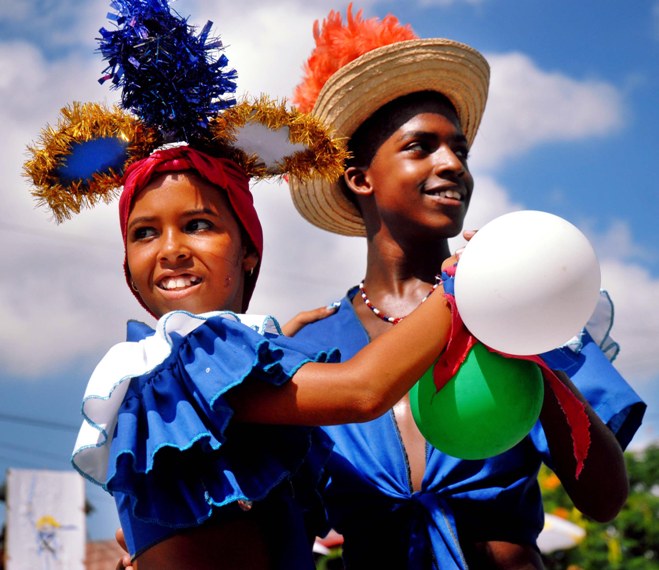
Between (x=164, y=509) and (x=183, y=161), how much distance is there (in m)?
0.89

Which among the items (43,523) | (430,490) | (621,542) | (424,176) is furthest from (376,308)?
(43,523)

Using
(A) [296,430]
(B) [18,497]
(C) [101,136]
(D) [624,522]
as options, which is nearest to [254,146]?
(C) [101,136]

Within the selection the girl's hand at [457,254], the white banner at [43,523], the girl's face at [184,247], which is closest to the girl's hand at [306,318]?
the girl's face at [184,247]

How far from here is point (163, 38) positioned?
235 cm

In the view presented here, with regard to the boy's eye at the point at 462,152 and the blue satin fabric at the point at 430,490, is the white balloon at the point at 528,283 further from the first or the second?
the boy's eye at the point at 462,152

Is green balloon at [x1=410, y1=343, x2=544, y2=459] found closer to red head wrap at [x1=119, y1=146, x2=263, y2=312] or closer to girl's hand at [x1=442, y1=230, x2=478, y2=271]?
girl's hand at [x1=442, y1=230, x2=478, y2=271]

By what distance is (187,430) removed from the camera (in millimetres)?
1934

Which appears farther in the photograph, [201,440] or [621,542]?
[621,542]

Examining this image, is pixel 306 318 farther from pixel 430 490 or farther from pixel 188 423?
pixel 188 423

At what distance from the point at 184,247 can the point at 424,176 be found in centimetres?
97

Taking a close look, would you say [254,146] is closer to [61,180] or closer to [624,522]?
[61,180]

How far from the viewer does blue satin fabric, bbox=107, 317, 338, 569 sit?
1.94m

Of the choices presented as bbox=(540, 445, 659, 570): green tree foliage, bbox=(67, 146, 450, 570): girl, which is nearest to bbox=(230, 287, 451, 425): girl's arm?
bbox=(67, 146, 450, 570): girl

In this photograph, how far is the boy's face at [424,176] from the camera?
2.94 metres
